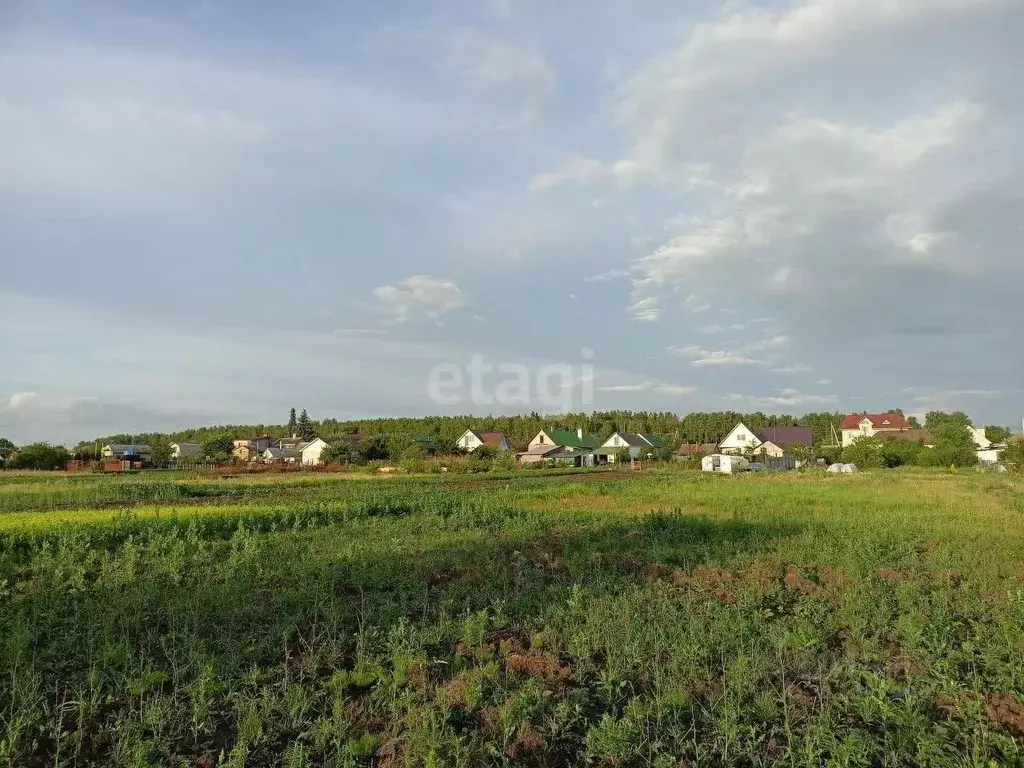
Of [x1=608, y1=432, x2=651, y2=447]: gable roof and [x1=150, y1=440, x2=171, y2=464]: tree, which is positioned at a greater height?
[x1=608, y1=432, x2=651, y2=447]: gable roof

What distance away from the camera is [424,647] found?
21.2 feet

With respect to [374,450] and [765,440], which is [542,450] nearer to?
[374,450]

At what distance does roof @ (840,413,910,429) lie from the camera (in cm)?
8200

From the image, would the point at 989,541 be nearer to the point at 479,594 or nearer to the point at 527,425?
the point at 479,594

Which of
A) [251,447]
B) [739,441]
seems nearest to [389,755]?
[739,441]

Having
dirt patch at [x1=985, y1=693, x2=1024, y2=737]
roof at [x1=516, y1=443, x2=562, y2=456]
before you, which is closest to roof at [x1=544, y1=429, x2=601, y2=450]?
roof at [x1=516, y1=443, x2=562, y2=456]

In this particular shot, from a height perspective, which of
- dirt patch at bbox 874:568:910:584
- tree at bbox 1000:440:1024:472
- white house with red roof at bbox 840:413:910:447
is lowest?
dirt patch at bbox 874:568:910:584

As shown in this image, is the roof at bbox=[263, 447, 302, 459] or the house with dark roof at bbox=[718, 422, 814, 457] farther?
the roof at bbox=[263, 447, 302, 459]

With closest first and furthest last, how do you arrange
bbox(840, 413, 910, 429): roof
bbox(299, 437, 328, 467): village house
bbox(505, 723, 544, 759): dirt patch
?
bbox(505, 723, 544, 759): dirt patch → bbox(299, 437, 328, 467): village house → bbox(840, 413, 910, 429): roof

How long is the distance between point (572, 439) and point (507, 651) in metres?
81.6

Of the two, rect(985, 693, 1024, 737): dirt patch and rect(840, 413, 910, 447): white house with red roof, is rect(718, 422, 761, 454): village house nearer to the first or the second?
rect(840, 413, 910, 447): white house with red roof

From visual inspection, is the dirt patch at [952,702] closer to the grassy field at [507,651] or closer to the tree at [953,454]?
the grassy field at [507,651]

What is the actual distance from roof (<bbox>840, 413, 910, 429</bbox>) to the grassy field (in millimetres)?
77969

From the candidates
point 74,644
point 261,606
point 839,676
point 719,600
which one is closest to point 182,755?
point 74,644
